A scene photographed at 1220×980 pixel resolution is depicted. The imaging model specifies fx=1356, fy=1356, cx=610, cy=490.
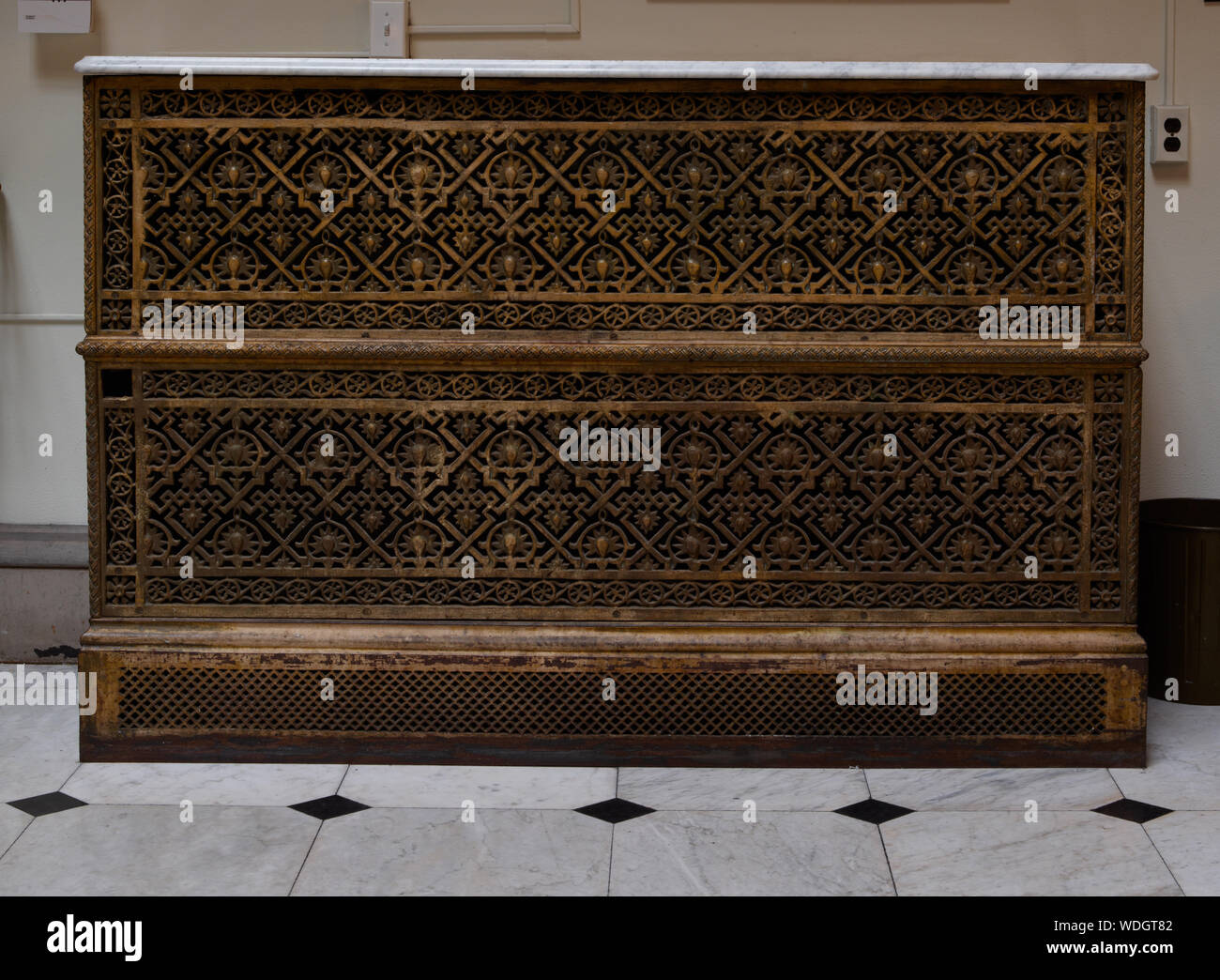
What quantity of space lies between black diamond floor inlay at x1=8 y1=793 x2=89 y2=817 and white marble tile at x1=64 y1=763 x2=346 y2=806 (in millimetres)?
24

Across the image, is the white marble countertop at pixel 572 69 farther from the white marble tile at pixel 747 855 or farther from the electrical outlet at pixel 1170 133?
the white marble tile at pixel 747 855

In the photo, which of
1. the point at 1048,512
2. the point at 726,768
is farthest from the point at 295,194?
the point at 1048,512

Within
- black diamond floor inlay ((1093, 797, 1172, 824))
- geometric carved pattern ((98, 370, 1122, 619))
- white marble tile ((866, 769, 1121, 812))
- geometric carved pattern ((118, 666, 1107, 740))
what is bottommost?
black diamond floor inlay ((1093, 797, 1172, 824))

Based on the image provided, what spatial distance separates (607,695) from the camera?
330 cm

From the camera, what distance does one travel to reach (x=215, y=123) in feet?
10.5

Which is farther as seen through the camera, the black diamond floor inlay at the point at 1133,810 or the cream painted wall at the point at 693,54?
the cream painted wall at the point at 693,54

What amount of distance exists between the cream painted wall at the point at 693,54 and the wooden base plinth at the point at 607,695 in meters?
1.20

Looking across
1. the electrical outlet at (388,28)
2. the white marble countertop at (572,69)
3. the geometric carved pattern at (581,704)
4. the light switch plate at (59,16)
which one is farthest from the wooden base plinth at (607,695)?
the light switch plate at (59,16)

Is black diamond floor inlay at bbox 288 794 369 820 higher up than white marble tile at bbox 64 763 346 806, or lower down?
lower down

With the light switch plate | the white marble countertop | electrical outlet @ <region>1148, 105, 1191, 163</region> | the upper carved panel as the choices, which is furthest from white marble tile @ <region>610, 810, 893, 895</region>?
the light switch plate

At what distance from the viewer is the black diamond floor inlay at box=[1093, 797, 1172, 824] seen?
9.77ft

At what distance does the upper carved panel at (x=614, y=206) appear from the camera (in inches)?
126

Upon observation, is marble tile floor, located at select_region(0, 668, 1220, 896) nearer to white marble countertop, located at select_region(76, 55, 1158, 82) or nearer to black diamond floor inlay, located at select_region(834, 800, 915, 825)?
black diamond floor inlay, located at select_region(834, 800, 915, 825)

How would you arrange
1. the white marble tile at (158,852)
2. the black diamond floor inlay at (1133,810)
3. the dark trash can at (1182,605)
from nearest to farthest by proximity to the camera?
the white marble tile at (158,852)
the black diamond floor inlay at (1133,810)
the dark trash can at (1182,605)
